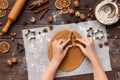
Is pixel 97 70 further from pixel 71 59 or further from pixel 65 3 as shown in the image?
pixel 65 3

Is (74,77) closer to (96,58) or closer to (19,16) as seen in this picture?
(96,58)

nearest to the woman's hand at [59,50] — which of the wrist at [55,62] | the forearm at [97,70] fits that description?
the wrist at [55,62]

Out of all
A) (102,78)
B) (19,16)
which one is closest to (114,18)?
(102,78)

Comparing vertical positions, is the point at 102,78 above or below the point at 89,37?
below

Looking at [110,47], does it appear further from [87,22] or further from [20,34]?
[20,34]

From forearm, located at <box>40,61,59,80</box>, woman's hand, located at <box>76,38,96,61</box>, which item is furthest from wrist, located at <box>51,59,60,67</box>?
woman's hand, located at <box>76,38,96,61</box>

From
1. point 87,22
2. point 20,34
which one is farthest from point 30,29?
point 87,22
